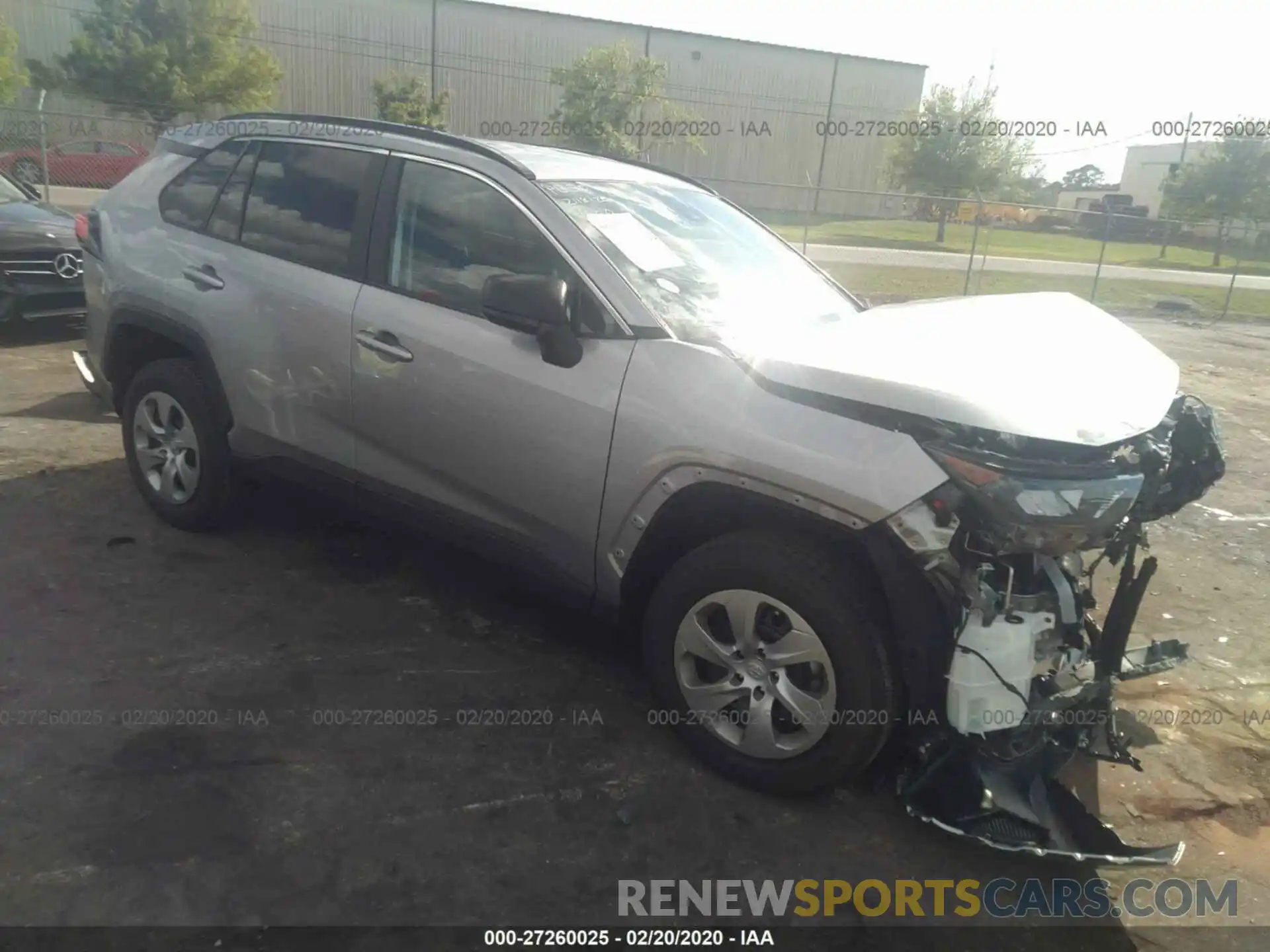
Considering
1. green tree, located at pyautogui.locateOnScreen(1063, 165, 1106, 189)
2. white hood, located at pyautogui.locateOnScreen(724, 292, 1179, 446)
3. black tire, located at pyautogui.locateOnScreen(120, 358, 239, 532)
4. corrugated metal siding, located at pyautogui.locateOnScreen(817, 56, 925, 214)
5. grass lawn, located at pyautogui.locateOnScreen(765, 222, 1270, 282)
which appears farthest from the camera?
green tree, located at pyautogui.locateOnScreen(1063, 165, 1106, 189)

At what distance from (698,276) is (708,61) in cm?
4363

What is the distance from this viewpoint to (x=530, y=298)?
313 cm

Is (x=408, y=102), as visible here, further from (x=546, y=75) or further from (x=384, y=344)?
(x=384, y=344)

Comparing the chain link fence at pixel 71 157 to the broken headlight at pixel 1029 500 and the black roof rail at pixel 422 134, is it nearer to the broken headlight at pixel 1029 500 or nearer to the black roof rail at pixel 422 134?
the black roof rail at pixel 422 134

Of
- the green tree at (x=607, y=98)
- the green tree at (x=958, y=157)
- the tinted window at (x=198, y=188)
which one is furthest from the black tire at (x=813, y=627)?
the green tree at (x=958, y=157)

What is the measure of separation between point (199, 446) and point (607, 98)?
30.9m

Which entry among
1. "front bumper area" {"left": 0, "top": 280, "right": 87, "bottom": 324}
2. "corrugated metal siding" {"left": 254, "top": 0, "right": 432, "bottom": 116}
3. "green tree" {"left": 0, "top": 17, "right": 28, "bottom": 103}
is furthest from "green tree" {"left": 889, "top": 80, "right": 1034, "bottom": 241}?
"front bumper area" {"left": 0, "top": 280, "right": 87, "bottom": 324}

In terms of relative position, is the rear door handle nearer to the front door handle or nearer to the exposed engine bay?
the front door handle

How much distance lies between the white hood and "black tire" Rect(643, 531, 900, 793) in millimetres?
514

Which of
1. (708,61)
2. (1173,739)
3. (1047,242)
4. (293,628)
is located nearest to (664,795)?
(293,628)

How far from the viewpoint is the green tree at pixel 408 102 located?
33.5 m

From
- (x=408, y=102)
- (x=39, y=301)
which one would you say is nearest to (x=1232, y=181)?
(x=408, y=102)

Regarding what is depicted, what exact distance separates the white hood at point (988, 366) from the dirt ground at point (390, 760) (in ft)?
0.58

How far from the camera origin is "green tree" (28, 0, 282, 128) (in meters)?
29.8
